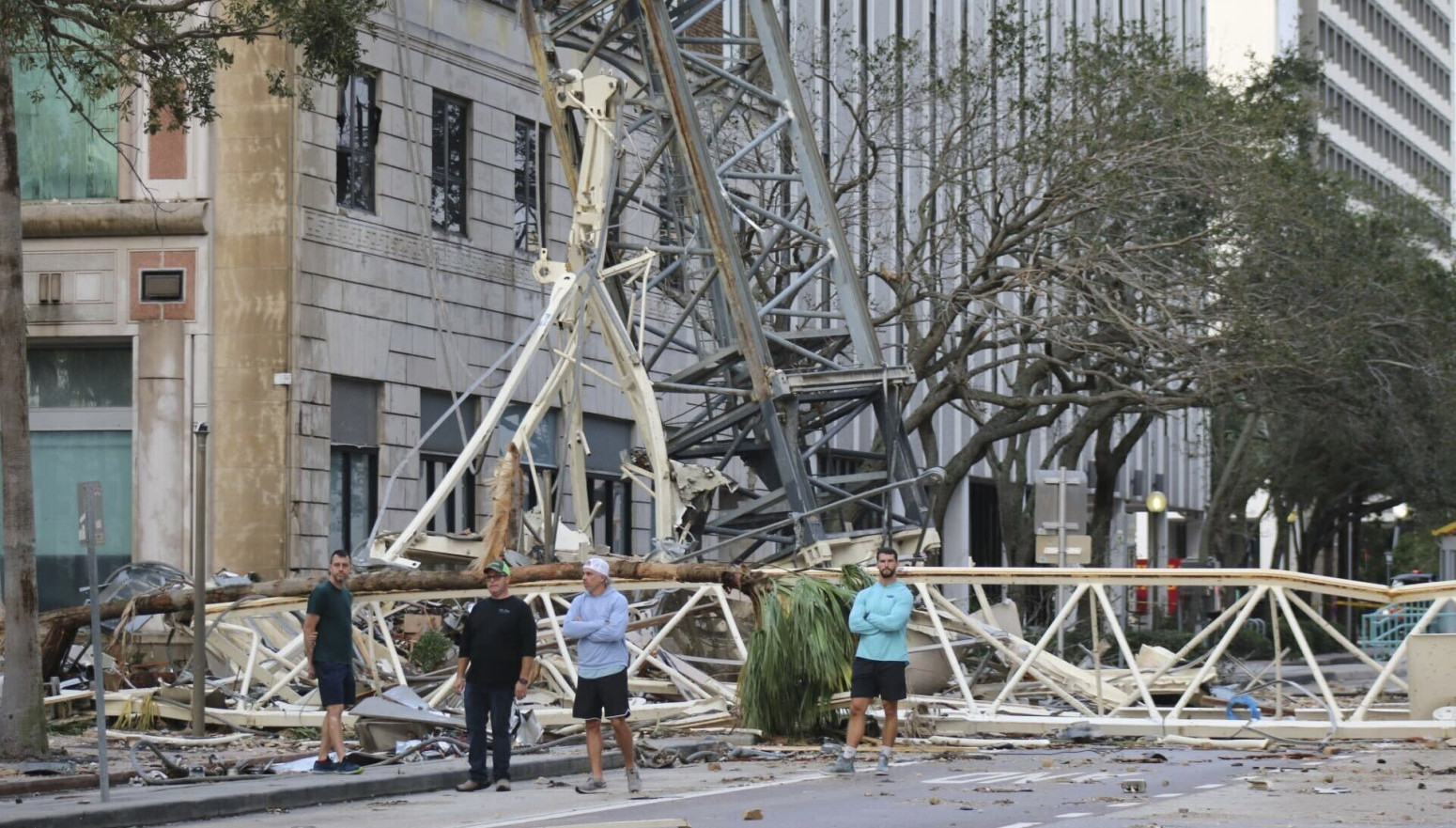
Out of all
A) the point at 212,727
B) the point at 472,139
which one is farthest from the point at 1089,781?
the point at 472,139

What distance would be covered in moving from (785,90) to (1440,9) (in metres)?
104

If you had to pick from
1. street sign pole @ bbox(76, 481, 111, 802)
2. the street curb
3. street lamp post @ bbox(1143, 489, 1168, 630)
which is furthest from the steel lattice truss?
street lamp post @ bbox(1143, 489, 1168, 630)

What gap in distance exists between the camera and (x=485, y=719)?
16469 millimetres

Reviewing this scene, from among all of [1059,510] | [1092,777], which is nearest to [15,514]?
[1092,777]

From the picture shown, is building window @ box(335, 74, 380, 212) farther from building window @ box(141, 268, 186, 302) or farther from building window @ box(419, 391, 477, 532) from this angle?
building window @ box(419, 391, 477, 532)

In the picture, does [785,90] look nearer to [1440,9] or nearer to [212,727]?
[212,727]

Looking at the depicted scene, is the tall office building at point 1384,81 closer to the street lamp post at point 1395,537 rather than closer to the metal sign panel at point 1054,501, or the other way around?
the street lamp post at point 1395,537

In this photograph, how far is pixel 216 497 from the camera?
30.2 meters

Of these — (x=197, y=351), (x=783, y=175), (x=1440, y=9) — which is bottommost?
(x=197, y=351)

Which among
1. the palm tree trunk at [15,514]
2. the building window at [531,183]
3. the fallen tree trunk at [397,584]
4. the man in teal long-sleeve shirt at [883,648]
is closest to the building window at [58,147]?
the building window at [531,183]

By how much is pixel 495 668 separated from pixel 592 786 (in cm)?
105

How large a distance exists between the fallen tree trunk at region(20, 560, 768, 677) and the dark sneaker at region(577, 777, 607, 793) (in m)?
4.62

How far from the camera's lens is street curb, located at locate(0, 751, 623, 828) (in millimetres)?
13938

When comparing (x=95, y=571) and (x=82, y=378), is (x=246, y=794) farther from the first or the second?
(x=82, y=378)
